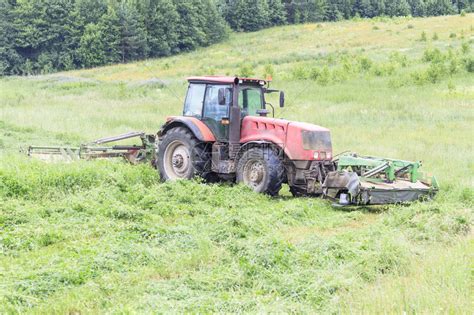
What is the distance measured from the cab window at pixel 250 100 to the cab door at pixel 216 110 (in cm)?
32

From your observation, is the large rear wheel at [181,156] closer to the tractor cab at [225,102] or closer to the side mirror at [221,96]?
the tractor cab at [225,102]

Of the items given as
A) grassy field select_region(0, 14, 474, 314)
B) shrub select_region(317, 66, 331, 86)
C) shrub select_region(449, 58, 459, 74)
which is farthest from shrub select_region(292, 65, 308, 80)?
grassy field select_region(0, 14, 474, 314)

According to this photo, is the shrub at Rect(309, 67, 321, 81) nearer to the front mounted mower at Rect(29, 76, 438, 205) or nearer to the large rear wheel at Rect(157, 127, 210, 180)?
the front mounted mower at Rect(29, 76, 438, 205)

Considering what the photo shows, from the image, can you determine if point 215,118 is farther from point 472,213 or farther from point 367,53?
point 367,53

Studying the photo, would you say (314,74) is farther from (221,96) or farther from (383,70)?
(221,96)

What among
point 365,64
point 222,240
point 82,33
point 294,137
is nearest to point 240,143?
point 294,137

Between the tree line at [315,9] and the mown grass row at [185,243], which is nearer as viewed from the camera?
the mown grass row at [185,243]

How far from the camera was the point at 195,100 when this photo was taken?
39.1 ft

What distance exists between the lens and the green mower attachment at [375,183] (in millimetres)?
9633

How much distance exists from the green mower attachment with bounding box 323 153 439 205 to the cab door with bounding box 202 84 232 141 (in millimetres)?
2456

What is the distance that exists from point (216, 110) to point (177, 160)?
4.39ft

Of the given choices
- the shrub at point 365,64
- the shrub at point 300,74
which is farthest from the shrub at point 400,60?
the shrub at point 300,74

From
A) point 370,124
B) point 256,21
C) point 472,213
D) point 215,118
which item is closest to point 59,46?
point 256,21

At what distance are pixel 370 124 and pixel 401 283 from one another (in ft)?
48.7
